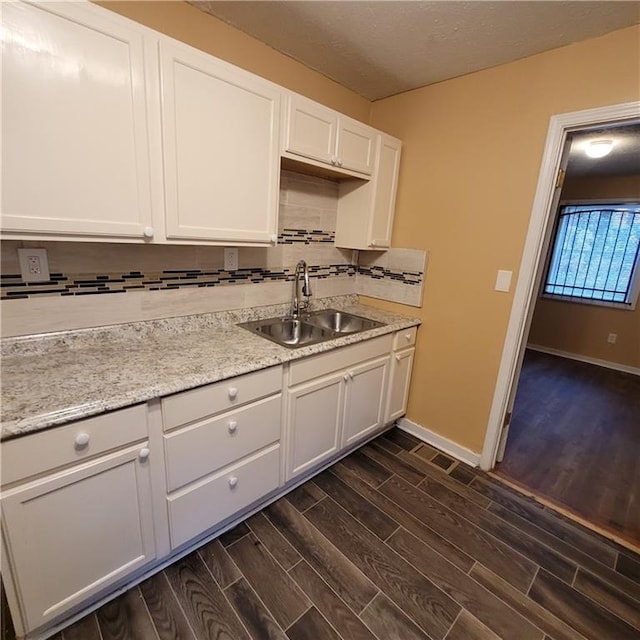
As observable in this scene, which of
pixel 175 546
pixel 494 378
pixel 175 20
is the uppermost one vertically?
pixel 175 20

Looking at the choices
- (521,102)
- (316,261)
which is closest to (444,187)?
(521,102)

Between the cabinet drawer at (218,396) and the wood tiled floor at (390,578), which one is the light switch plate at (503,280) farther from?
the cabinet drawer at (218,396)

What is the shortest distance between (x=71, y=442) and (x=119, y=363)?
35 centimetres

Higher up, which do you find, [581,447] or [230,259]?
[230,259]

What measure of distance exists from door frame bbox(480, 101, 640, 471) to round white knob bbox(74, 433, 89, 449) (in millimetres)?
2060

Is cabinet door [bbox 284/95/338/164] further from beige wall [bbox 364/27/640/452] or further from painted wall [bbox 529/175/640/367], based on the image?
painted wall [bbox 529/175/640/367]

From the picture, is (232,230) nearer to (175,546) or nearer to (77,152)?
(77,152)

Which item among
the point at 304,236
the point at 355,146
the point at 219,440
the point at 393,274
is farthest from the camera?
the point at 393,274

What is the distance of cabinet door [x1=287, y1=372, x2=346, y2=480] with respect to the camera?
171 centimetres

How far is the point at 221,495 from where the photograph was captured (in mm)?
1481

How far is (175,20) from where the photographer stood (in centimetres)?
148

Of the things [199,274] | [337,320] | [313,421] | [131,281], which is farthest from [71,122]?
[337,320]

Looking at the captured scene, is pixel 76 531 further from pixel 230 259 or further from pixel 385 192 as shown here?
pixel 385 192

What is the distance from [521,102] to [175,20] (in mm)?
1761
